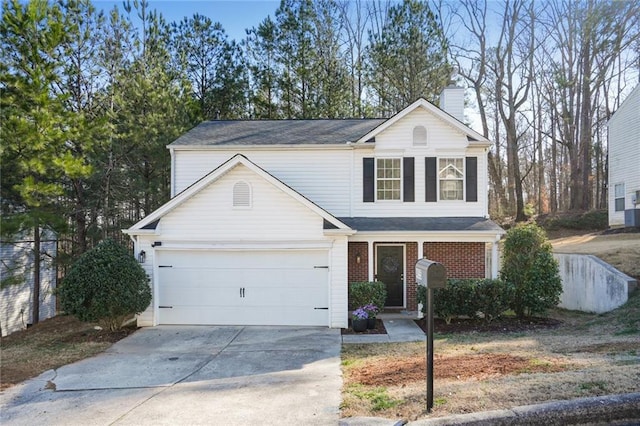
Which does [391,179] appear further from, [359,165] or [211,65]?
[211,65]

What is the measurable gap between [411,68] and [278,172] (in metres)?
12.4

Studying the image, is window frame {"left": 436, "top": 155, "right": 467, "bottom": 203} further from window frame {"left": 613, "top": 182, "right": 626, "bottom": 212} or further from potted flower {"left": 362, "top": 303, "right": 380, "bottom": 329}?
window frame {"left": 613, "top": 182, "right": 626, "bottom": 212}

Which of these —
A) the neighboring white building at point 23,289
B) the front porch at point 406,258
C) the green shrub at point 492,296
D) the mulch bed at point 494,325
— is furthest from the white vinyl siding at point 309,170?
the neighboring white building at point 23,289

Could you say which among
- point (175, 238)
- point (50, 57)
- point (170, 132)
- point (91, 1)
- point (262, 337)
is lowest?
point (262, 337)

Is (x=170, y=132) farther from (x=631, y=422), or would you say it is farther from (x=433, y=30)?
(x=631, y=422)

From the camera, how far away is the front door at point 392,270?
13.4m

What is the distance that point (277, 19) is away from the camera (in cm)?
2408

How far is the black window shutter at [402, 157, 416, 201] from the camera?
536 inches

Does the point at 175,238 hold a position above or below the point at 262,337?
above

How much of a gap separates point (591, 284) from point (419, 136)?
674 cm

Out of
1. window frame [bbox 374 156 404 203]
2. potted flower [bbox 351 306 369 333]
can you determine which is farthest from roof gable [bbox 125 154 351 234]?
window frame [bbox 374 156 404 203]

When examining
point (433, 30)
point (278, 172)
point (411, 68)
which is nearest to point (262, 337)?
point (278, 172)

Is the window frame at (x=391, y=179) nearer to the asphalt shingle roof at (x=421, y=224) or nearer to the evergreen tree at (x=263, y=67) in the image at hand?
the asphalt shingle roof at (x=421, y=224)

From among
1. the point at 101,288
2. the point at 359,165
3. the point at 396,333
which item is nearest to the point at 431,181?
the point at 359,165
